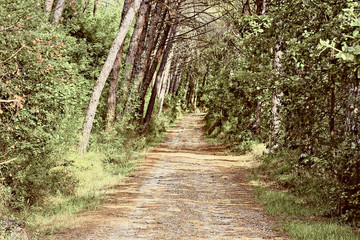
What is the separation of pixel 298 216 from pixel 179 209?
2686 mm

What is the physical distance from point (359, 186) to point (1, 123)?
7.03m

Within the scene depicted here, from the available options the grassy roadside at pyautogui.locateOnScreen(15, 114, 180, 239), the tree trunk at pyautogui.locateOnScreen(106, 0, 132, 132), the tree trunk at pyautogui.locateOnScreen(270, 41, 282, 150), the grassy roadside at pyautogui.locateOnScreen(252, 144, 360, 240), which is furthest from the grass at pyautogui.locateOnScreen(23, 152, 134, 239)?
the tree trunk at pyautogui.locateOnScreen(270, 41, 282, 150)

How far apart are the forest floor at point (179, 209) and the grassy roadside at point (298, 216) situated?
10.7 inches

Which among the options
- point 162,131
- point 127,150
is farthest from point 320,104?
point 162,131

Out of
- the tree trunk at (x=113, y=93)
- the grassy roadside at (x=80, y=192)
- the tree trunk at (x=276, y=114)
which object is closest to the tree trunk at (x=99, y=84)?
the grassy roadside at (x=80, y=192)

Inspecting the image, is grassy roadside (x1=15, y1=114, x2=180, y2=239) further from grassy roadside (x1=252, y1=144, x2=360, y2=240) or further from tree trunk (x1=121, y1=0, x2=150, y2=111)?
grassy roadside (x1=252, y1=144, x2=360, y2=240)

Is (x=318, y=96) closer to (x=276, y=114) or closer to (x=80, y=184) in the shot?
(x=276, y=114)

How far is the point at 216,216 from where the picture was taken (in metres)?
9.33

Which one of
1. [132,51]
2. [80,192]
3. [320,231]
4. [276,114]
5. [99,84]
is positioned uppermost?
[132,51]

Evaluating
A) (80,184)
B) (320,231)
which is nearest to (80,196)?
(80,184)

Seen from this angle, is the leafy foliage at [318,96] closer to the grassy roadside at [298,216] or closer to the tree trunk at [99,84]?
the grassy roadside at [298,216]

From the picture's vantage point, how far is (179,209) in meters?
9.84

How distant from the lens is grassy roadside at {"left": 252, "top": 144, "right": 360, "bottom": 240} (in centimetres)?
757

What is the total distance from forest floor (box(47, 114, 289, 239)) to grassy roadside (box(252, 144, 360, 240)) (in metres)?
0.27
